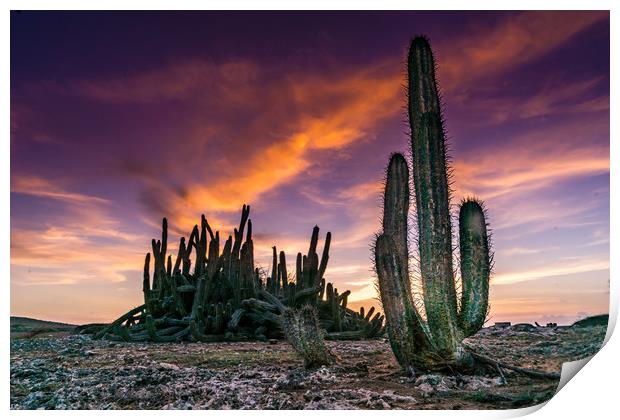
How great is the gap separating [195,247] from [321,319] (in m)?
3.01

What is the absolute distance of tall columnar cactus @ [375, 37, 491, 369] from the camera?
7043 mm

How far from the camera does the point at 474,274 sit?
23.7ft

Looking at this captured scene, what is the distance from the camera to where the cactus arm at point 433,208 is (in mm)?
7047

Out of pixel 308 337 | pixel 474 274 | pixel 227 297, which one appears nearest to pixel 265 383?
pixel 308 337

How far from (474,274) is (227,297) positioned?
6364 millimetres

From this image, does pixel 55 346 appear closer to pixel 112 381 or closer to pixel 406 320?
pixel 112 381

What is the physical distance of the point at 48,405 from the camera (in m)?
6.60

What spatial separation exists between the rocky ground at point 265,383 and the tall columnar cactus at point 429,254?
1.44 feet

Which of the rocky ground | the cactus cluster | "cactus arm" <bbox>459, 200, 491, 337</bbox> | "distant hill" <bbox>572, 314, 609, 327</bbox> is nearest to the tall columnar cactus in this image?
"cactus arm" <bbox>459, 200, 491, 337</bbox>

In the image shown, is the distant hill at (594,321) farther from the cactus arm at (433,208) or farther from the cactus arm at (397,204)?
the cactus arm at (397,204)

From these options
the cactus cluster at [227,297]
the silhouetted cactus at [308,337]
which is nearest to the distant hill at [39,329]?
the cactus cluster at [227,297]

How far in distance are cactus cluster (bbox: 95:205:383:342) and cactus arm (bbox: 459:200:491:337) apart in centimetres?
473

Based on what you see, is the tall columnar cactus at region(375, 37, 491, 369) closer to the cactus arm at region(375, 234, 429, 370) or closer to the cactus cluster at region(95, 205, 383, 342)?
the cactus arm at region(375, 234, 429, 370)

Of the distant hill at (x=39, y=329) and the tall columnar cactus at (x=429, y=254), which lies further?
the distant hill at (x=39, y=329)
